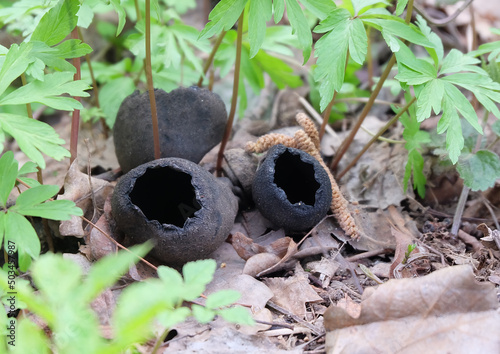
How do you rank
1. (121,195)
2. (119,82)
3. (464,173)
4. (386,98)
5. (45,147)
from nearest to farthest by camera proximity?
(45,147) → (121,195) → (464,173) → (119,82) → (386,98)

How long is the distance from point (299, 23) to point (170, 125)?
2.64ft

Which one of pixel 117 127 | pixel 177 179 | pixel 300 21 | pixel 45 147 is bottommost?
pixel 177 179

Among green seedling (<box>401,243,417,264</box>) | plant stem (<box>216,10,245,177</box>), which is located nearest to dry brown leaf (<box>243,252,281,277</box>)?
green seedling (<box>401,243,417,264</box>)

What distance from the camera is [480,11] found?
449 cm

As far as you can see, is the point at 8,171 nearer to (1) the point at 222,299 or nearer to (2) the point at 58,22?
(2) the point at 58,22

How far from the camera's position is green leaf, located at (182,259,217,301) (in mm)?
1291

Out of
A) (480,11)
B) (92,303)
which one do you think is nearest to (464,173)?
(92,303)

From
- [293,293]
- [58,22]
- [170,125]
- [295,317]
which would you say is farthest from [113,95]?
[295,317]

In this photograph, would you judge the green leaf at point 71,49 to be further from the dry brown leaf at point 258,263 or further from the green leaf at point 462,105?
the green leaf at point 462,105

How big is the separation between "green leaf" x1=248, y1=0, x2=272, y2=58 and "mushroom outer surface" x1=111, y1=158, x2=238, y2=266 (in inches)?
23.5

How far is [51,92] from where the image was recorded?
1768 millimetres

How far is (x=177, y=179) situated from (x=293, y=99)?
1.45 m

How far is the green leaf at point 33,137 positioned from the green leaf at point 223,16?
0.74 metres

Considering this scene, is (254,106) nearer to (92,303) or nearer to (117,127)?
(117,127)
